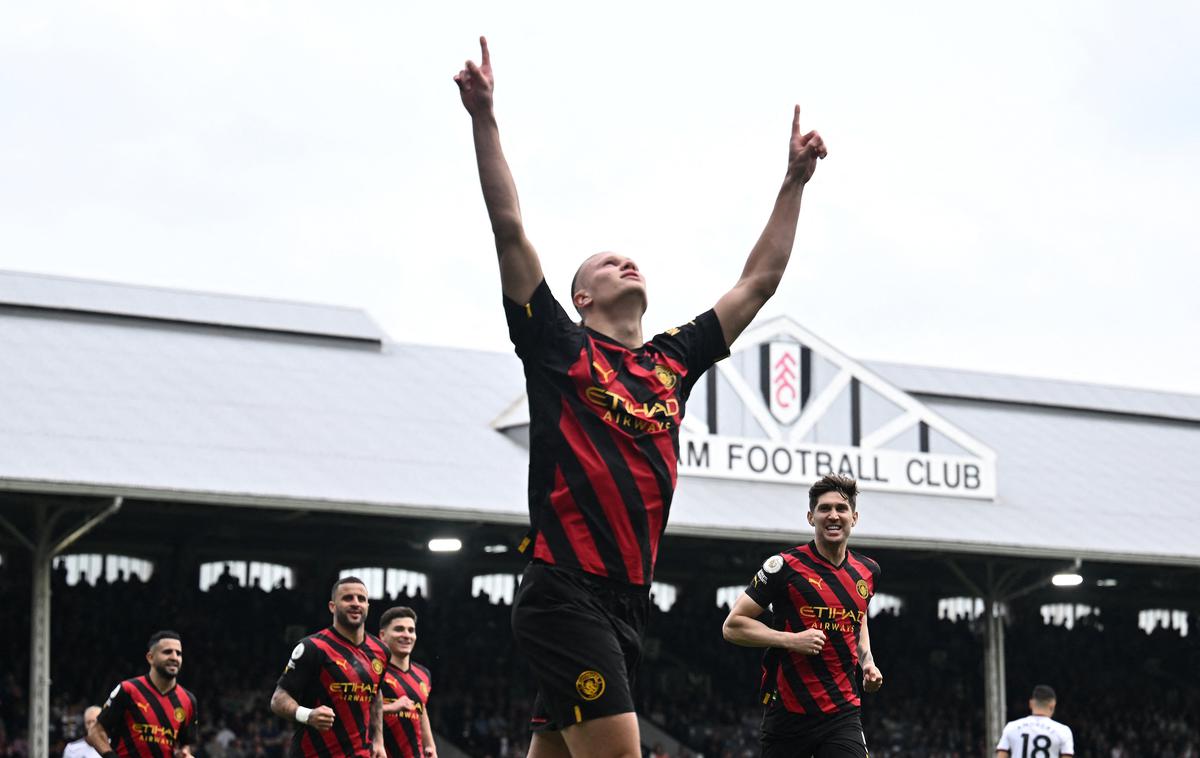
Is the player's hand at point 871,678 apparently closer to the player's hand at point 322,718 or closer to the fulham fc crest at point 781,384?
the player's hand at point 322,718

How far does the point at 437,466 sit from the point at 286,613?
6.72 m

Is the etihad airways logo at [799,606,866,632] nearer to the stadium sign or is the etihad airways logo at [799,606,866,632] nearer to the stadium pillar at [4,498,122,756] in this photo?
the stadium pillar at [4,498,122,756]

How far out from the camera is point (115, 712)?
1288cm

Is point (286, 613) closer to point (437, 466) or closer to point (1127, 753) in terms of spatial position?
point (437, 466)

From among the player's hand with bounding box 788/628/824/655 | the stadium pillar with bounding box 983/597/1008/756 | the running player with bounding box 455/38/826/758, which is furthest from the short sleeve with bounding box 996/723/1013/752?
the stadium pillar with bounding box 983/597/1008/756

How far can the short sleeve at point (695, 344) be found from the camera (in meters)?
5.43

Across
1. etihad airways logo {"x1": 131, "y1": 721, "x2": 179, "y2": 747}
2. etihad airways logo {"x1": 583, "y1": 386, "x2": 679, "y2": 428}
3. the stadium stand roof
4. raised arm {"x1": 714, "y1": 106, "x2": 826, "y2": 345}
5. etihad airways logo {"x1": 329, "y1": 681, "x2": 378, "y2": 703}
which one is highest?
the stadium stand roof

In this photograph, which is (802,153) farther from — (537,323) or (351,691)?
(351,691)

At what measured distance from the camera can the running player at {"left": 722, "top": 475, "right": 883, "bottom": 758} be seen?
8.77 m

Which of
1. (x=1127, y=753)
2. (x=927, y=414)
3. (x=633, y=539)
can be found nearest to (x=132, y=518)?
(x=927, y=414)

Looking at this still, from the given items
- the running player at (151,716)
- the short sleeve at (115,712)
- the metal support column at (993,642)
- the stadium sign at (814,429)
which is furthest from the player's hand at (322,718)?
the metal support column at (993,642)

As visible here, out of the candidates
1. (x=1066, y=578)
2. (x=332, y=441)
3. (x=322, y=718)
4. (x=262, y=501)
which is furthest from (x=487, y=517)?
(x=322, y=718)

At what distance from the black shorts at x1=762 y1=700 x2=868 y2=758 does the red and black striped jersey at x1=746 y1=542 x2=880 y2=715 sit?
0.04m

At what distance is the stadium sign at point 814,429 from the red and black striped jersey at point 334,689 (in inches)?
592
